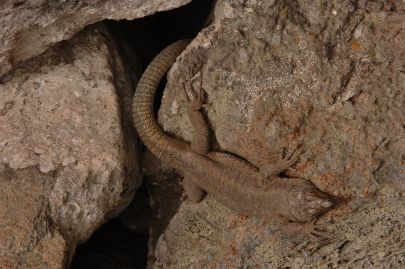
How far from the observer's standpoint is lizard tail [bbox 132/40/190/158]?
171 inches

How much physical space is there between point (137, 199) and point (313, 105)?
2235 mm

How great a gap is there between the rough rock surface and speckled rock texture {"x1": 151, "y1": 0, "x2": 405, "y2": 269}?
0.77 metres

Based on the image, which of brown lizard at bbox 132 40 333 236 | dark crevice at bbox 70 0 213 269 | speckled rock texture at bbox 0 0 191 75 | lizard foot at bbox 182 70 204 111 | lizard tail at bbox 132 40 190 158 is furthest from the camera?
dark crevice at bbox 70 0 213 269

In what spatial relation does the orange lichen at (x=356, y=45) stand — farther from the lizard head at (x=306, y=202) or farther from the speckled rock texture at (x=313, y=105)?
the lizard head at (x=306, y=202)

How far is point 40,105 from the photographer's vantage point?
4160 mm

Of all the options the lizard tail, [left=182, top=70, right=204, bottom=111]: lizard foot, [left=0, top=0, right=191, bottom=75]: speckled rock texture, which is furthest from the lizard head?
[left=0, top=0, right=191, bottom=75]: speckled rock texture

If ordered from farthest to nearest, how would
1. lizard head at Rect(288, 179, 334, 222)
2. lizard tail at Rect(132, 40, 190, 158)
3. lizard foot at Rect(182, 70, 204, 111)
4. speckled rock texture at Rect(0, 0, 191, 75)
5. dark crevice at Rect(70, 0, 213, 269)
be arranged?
dark crevice at Rect(70, 0, 213, 269), lizard tail at Rect(132, 40, 190, 158), lizard foot at Rect(182, 70, 204, 111), lizard head at Rect(288, 179, 334, 222), speckled rock texture at Rect(0, 0, 191, 75)

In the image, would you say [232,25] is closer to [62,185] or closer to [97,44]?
[97,44]

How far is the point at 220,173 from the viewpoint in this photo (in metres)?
4.25

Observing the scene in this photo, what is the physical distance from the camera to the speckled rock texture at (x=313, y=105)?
3656 mm

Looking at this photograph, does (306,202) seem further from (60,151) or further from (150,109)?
(60,151)

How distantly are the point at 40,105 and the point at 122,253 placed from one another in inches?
68.2

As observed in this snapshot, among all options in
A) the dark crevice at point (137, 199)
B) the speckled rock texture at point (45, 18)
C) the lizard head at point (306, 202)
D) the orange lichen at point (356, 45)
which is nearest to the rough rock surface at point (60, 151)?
the speckled rock texture at point (45, 18)

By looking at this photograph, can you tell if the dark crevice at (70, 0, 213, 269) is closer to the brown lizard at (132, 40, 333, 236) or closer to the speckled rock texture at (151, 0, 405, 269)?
the brown lizard at (132, 40, 333, 236)
